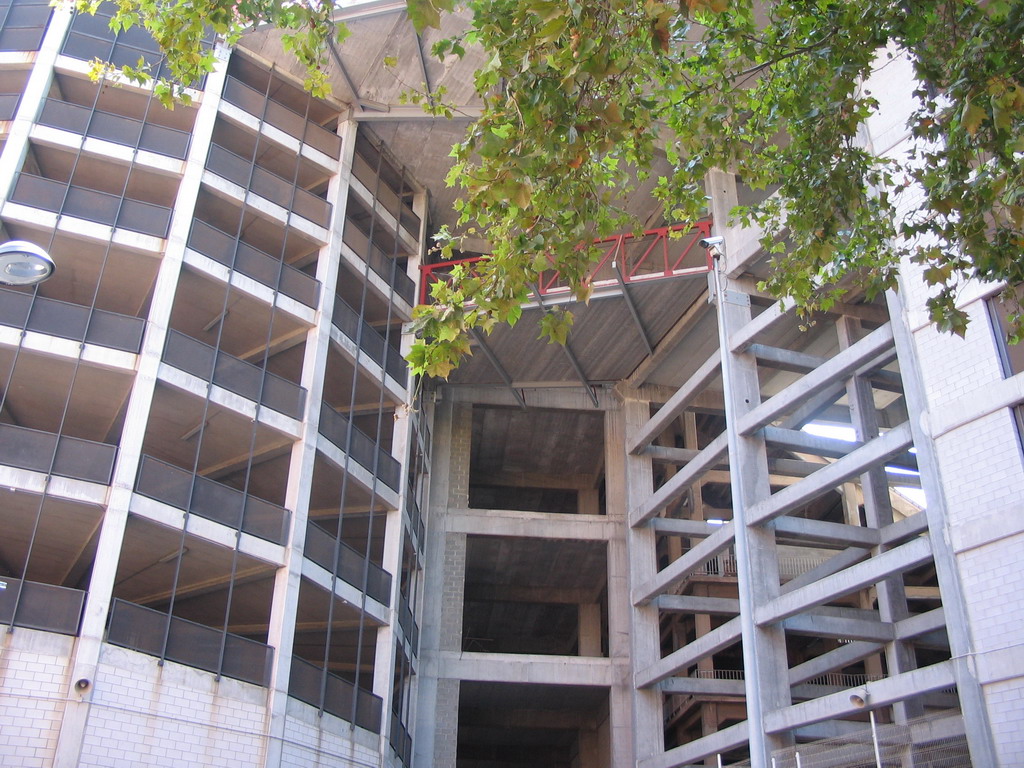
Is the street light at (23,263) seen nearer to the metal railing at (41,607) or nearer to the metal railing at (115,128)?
the metal railing at (41,607)

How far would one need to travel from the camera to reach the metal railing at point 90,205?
918 inches

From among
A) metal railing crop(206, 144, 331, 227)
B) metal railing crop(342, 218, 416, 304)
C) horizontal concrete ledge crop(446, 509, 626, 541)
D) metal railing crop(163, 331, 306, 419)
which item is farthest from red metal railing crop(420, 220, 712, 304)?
horizontal concrete ledge crop(446, 509, 626, 541)

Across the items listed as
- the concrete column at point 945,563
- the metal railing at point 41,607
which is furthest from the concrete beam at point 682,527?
the metal railing at point 41,607

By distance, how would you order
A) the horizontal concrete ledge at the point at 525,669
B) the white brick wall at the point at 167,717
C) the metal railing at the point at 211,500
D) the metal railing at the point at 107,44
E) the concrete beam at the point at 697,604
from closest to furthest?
the white brick wall at the point at 167,717 < the metal railing at the point at 211,500 < the metal railing at the point at 107,44 < the concrete beam at the point at 697,604 < the horizontal concrete ledge at the point at 525,669

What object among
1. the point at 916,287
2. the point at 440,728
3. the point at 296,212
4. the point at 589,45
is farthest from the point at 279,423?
the point at 589,45

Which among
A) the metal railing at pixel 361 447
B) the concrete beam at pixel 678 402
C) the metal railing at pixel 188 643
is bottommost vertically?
the metal railing at pixel 188 643

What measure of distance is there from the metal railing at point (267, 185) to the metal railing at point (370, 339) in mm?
2508

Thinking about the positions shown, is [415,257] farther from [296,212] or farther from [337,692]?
[337,692]

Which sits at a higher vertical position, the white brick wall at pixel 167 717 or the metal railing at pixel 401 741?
the metal railing at pixel 401 741

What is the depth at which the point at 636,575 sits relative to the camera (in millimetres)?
33312

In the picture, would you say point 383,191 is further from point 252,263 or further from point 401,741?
point 401,741

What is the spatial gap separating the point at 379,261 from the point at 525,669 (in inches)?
554

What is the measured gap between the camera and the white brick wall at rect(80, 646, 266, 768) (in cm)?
1856

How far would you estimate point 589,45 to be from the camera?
28.5ft
